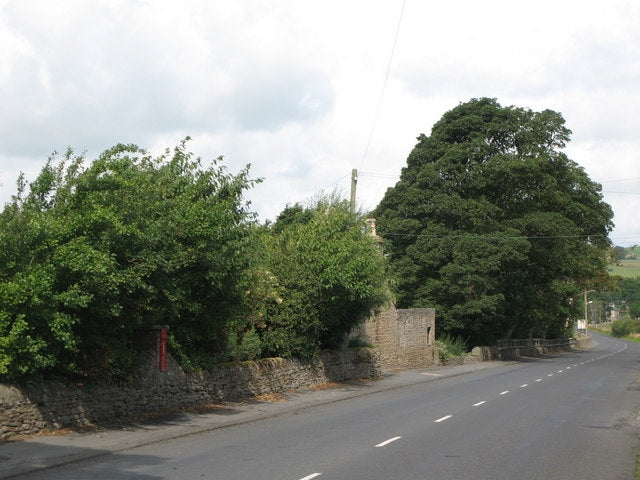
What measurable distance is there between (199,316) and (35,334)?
5.76 metres

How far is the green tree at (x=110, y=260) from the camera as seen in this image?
41.8ft

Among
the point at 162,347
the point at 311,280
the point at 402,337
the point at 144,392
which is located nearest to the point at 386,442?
the point at 162,347

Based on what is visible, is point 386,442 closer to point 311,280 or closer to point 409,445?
point 409,445

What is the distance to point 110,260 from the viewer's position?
1298 cm

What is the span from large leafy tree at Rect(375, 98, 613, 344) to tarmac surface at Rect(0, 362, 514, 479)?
66.7ft

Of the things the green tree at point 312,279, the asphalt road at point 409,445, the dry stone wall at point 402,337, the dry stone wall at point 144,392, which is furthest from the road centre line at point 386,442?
the dry stone wall at point 402,337

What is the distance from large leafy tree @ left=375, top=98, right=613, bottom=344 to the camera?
4450cm

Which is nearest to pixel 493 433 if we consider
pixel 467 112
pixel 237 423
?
pixel 237 423

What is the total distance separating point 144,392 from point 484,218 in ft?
106

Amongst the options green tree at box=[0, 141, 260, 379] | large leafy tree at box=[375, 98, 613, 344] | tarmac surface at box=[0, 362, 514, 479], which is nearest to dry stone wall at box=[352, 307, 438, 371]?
large leafy tree at box=[375, 98, 613, 344]

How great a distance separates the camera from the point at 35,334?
43.5 feet

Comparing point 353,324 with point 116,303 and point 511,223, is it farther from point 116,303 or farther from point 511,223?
point 511,223

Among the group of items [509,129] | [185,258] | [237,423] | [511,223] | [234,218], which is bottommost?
[237,423]

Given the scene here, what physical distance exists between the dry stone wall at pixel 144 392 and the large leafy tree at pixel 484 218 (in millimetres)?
19410
